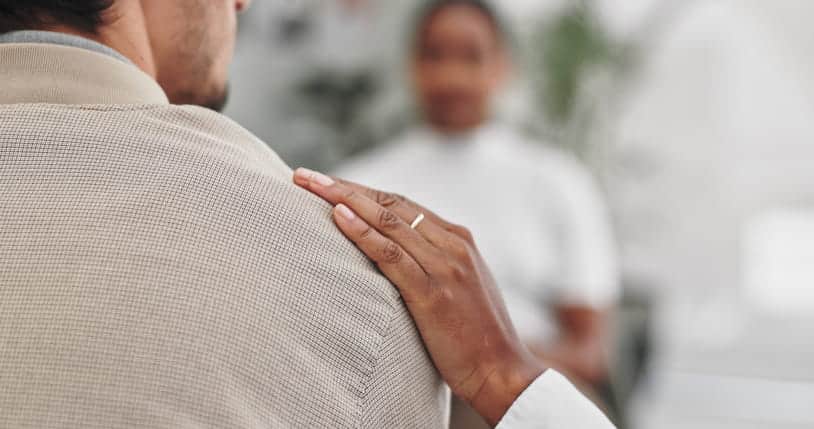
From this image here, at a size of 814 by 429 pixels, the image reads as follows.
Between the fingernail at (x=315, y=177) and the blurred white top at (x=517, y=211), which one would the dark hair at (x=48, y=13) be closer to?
the fingernail at (x=315, y=177)

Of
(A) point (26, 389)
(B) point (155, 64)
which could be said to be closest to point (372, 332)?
(A) point (26, 389)

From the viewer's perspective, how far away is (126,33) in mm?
854

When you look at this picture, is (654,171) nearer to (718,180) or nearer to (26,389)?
(718,180)

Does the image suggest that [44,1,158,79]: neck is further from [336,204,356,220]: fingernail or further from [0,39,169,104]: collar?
[336,204,356,220]: fingernail

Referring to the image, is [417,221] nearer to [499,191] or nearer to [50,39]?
[50,39]

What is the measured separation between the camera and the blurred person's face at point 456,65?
258 cm

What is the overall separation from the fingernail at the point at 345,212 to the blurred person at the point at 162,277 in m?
0.01

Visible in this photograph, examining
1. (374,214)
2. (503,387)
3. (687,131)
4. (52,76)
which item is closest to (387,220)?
(374,214)

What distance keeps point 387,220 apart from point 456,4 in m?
1.87

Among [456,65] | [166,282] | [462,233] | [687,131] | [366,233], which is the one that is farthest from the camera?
[687,131]

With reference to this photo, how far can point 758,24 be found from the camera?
5102 mm

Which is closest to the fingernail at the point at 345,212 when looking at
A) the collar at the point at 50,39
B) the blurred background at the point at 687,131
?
the collar at the point at 50,39

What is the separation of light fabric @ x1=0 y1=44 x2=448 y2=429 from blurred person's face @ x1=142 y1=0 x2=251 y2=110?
4.5 inches

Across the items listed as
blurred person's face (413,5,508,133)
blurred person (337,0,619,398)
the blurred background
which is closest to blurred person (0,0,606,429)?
blurred person (337,0,619,398)
